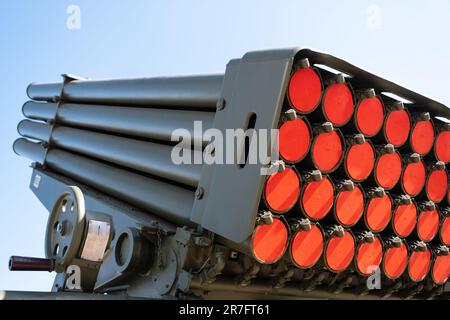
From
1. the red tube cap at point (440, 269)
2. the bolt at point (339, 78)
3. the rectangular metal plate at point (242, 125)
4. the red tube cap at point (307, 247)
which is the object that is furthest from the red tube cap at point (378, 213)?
the rectangular metal plate at point (242, 125)

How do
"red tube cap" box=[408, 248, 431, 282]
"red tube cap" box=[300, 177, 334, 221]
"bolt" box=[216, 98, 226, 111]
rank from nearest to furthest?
1. "red tube cap" box=[300, 177, 334, 221]
2. "bolt" box=[216, 98, 226, 111]
3. "red tube cap" box=[408, 248, 431, 282]

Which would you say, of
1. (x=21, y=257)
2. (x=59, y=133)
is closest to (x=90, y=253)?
(x=21, y=257)

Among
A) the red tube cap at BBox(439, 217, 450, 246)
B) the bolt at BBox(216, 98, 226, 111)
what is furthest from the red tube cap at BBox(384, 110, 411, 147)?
the bolt at BBox(216, 98, 226, 111)

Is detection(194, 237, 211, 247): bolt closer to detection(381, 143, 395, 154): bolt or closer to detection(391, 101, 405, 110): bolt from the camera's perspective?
detection(381, 143, 395, 154): bolt

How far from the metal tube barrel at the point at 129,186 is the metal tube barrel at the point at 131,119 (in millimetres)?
361

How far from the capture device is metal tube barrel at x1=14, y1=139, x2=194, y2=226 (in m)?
3.72

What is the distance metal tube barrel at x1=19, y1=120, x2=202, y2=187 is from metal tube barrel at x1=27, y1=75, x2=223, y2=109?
1.10ft

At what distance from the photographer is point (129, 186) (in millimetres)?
4559

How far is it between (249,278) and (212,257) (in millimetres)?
261

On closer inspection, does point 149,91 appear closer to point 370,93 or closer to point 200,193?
point 200,193

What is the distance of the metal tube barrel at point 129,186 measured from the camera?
3.72m

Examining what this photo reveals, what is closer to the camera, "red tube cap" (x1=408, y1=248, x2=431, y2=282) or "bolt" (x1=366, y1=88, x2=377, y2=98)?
"bolt" (x1=366, y1=88, x2=377, y2=98)

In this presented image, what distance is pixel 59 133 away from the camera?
21.7 feet
